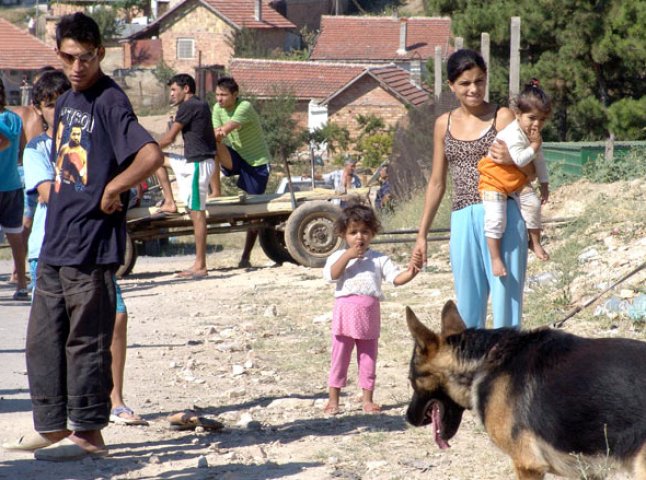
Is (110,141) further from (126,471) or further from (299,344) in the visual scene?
(299,344)

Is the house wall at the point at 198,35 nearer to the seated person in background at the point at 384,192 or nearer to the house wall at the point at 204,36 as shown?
the house wall at the point at 204,36

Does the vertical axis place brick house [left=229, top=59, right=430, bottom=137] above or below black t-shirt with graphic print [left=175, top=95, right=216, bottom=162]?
above

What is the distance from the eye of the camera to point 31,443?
5.91 metres

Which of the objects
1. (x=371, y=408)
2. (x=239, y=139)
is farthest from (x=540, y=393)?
(x=239, y=139)

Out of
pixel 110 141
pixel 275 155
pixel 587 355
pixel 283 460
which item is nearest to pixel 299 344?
pixel 283 460

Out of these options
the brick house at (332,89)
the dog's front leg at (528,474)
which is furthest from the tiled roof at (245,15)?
the dog's front leg at (528,474)

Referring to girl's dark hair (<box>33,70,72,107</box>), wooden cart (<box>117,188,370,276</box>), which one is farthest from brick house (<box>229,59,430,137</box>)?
girl's dark hair (<box>33,70,72,107</box>)

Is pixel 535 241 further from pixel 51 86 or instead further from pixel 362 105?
pixel 362 105

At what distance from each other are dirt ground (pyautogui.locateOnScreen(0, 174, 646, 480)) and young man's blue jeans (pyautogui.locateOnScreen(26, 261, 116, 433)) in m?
0.31

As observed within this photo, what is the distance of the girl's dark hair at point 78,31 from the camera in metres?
5.67

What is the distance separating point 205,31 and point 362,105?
82.1ft

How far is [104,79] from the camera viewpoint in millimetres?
5836

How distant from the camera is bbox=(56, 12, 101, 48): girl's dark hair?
5.67 metres

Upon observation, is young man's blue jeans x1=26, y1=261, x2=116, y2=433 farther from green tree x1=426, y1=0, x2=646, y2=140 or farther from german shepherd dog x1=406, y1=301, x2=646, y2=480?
green tree x1=426, y1=0, x2=646, y2=140
